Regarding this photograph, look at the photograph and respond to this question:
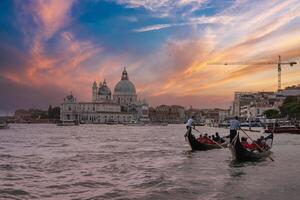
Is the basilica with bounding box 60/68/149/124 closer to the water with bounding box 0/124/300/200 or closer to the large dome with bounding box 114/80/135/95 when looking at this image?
the large dome with bounding box 114/80/135/95

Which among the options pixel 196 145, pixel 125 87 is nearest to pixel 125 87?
pixel 125 87

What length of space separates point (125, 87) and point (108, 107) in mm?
11458

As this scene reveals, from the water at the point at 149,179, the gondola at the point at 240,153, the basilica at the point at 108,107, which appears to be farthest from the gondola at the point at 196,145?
the basilica at the point at 108,107

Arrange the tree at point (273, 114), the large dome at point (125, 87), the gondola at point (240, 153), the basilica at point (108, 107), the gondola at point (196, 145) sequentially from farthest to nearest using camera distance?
the large dome at point (125, 87) < the basilica at point (108, 107) < the tree at point (273, 114) < the gondola at point (196, 145) < the gondola at point (240, 153)

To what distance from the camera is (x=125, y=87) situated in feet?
603

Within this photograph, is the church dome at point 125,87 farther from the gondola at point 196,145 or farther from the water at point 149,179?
the water at point 149,179

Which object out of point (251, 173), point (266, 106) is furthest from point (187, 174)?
point (266, 106)

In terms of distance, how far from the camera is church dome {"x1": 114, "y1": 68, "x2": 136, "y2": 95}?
183500 mm

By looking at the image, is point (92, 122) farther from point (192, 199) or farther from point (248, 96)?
point (192, 199)

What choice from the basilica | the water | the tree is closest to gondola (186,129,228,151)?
the water

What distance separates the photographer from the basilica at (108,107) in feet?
572

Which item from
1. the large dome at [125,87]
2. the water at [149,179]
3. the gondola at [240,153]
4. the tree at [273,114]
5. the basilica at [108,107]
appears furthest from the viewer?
the large dome at [125,87]

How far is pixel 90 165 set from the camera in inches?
704

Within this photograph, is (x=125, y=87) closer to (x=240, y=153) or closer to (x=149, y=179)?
(x=240, y=153)
